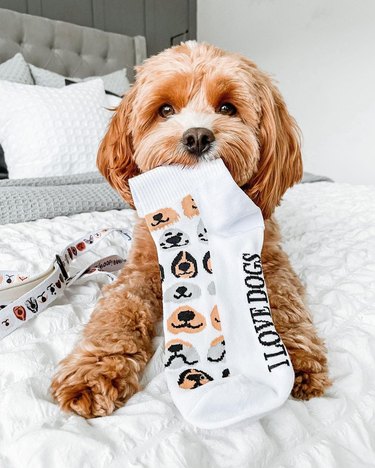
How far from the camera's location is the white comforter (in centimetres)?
45

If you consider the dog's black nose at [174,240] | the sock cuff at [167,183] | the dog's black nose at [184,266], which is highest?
the sock cuff at [167,183]

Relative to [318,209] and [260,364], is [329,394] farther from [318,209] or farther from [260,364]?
[318,209]

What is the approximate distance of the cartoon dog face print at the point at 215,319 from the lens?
2.06 feet

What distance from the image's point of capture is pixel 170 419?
1.67 feet

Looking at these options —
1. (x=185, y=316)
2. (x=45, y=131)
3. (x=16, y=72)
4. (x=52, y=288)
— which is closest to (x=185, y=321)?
(x=185, y=316)

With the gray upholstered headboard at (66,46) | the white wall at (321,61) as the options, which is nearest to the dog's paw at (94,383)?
the gray upholstered headboard at (66,46)

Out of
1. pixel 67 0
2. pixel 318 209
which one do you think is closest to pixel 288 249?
pixel 318 209

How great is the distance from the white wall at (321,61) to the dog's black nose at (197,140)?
10.7 ft

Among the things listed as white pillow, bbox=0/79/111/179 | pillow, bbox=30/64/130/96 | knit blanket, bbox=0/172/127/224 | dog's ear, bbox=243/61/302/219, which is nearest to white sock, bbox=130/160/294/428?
dog's ear, bbox=243/61/302/219

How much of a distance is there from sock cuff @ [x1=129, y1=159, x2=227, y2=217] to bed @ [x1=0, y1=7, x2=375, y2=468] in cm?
26

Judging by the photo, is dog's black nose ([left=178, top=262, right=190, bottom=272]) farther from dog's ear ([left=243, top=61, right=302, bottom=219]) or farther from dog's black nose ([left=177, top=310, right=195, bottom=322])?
dog's ear ([left=243, top=61, right=302, bottom=219])

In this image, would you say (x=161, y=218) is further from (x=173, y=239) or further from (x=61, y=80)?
(x=61, y=80)

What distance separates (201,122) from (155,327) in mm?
474

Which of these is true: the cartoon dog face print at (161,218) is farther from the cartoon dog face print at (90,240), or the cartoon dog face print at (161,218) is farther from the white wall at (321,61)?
the white wall at (321,61)
